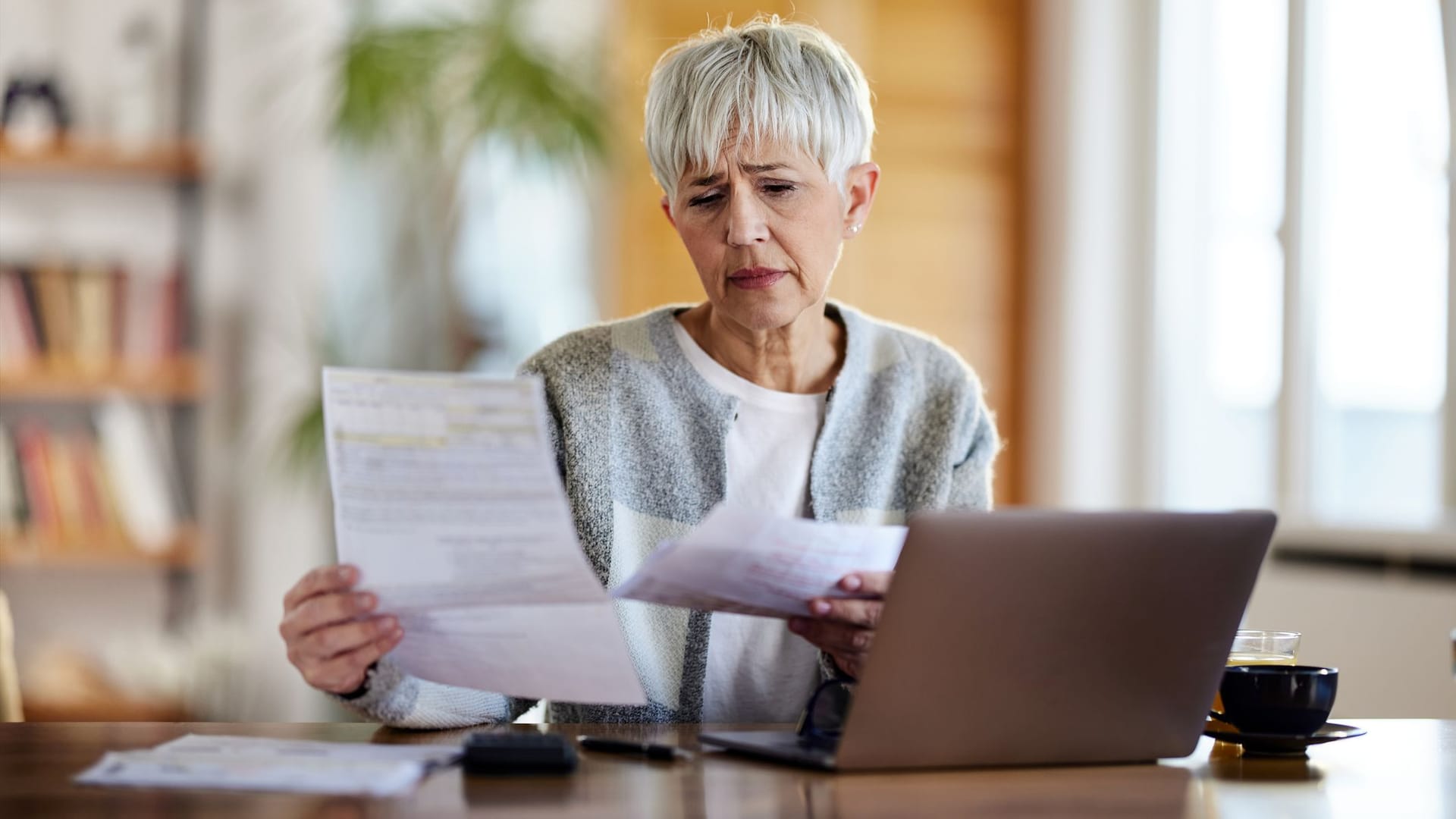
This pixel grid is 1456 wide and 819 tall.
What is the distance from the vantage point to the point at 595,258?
14.6 feet

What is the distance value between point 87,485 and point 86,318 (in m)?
0.39

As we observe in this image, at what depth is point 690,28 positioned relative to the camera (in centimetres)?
402

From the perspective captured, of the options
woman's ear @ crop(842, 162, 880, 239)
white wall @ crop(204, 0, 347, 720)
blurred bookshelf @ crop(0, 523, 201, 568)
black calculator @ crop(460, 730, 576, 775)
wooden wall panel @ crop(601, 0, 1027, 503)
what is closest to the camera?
black calculator @ crop(460, 730, 576, 775)

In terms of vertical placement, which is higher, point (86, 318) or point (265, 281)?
point (265, 281)

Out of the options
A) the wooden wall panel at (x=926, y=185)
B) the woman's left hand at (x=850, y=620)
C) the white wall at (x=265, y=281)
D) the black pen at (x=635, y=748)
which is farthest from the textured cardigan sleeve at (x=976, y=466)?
the white wall at (x=265, y=281)

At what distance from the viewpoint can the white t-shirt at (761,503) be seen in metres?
1.75

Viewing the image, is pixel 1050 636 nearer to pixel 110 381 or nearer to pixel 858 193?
pixel 858 193

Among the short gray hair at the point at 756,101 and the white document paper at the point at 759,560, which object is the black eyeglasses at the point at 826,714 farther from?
the short gray hair at the point at 756,101

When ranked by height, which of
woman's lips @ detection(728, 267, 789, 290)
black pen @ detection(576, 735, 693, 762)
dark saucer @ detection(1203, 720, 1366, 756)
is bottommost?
dark saucer @ detection(1203, 720, 1366, 756)

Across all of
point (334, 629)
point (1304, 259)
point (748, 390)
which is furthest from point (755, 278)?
point (1304, 259)

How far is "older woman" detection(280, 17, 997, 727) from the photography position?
170 cm

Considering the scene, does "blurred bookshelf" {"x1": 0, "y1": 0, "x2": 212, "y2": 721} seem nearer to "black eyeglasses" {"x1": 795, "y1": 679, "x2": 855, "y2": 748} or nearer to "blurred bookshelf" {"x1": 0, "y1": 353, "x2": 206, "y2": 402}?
"blurred bookshelf" {"x1": 0, "y1": 353, "x2": 206, "y2": 402}

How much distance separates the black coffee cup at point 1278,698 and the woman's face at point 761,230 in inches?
25.3

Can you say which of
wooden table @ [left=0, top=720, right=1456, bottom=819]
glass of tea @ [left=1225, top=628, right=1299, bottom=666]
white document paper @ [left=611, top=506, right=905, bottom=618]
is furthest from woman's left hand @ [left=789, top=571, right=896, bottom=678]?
glass of tea @ [left=1225, top=628, right=1299, bottom=666]
